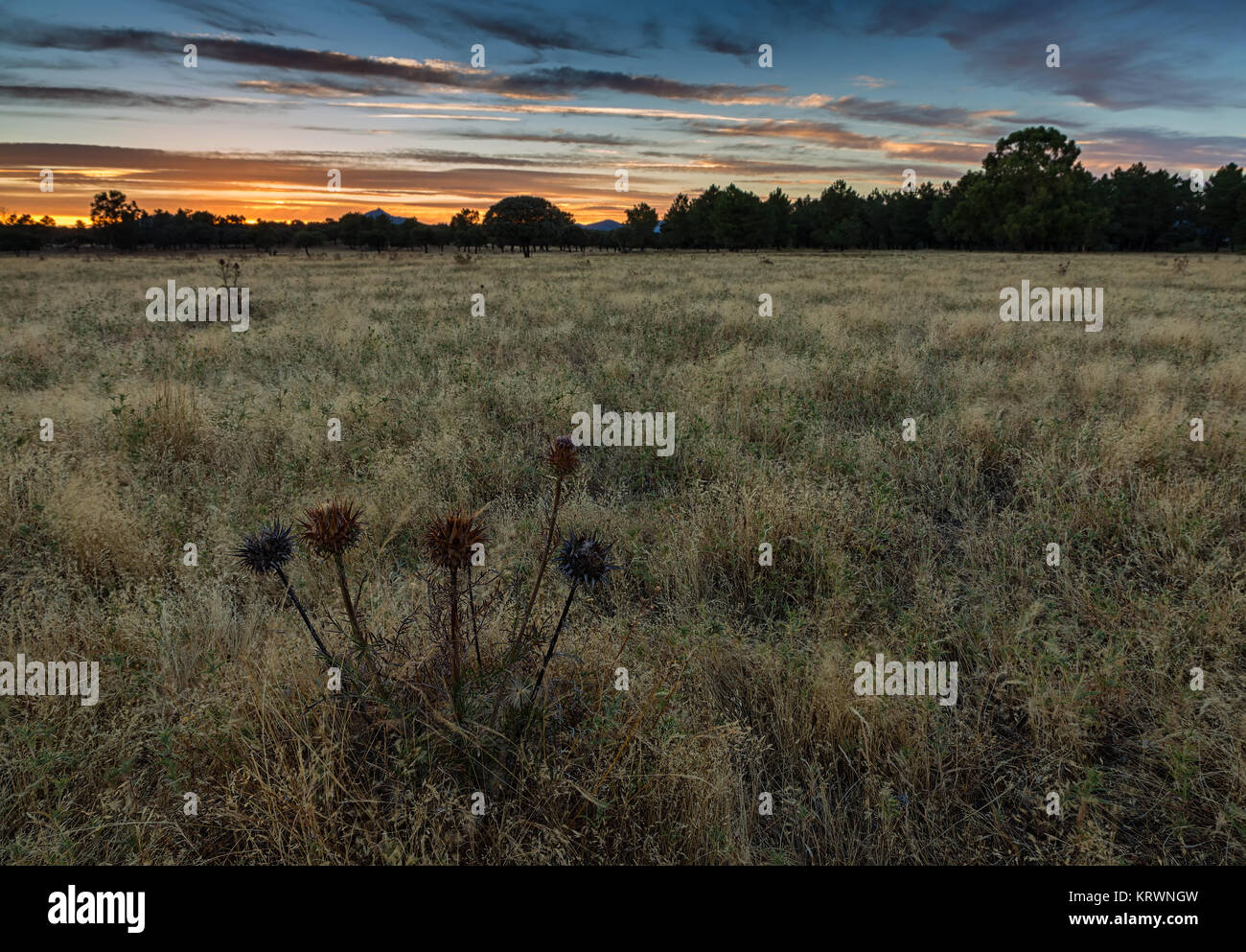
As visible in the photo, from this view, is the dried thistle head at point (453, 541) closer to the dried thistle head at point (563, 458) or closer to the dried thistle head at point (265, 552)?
the dried thistle head at point (563, 458)

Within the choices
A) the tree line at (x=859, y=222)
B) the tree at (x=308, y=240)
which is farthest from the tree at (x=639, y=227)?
the tree at (x=308, y=240)

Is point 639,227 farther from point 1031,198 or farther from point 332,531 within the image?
point 332,531

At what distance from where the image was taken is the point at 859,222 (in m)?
83.0

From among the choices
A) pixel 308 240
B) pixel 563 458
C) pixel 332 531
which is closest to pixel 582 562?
pixel 563 458

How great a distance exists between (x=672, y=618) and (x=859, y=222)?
91.7 meters

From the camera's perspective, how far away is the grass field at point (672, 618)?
87.9 inches

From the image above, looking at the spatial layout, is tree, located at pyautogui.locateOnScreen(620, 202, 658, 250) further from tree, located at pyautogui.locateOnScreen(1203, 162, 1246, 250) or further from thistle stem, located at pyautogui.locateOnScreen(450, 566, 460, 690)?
thistle stem, located at pyautogui.locateOnScreen(450, 566, 460, 690)

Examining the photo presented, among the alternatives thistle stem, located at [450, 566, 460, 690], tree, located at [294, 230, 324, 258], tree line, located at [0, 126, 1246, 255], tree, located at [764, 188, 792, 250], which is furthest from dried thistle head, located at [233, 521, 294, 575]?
tree, located at [764, 188, 792, 250]

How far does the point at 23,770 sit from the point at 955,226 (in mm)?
77822

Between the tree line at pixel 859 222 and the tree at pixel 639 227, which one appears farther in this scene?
the tree at pixel 639 227

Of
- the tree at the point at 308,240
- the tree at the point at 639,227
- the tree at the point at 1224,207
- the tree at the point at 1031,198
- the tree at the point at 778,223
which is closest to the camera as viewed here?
the tree at the point at 1031,198

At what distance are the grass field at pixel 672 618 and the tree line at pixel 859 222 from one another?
2341 inches
